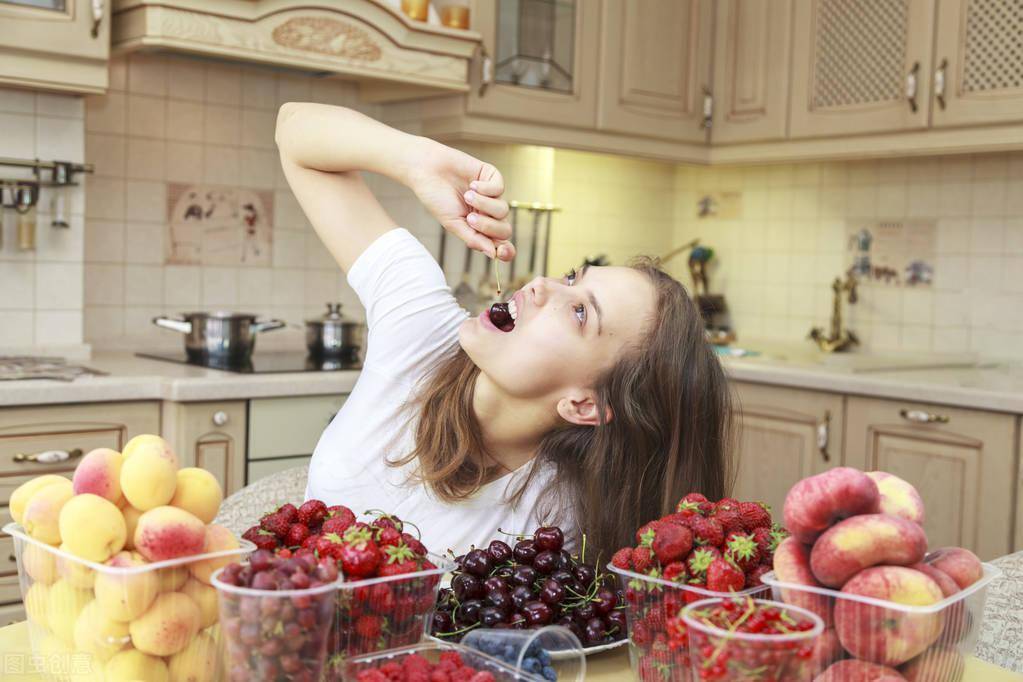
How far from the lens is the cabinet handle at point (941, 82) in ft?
10.0

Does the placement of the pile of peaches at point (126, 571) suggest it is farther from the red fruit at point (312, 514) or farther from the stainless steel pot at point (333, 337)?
the stainless steel pot at point (333, 337)

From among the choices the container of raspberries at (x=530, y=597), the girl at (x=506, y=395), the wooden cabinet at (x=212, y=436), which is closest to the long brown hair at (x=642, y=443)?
the girl at (x=506, y=395)

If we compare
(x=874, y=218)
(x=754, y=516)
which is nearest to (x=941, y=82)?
(x=874, y=218)

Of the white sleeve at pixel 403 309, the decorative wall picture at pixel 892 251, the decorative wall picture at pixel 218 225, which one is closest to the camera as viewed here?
the white sleeve at pixel 403 309

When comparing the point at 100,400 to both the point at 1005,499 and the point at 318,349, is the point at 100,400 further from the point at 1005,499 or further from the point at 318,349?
the point at 1005,499

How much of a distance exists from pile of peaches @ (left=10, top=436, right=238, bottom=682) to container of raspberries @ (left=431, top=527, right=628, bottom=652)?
0.24 metres

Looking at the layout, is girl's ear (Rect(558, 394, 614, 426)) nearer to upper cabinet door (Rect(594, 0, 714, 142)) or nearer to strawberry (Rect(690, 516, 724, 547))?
strawberry (Rect(690, 516, 724, 547))

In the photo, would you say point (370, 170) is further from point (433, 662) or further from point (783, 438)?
point (783, 438)

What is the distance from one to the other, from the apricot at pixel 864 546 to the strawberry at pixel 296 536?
0.43m

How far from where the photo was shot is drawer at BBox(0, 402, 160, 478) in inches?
93.6

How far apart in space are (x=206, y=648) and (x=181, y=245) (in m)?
2.60

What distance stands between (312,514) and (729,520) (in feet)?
1.22

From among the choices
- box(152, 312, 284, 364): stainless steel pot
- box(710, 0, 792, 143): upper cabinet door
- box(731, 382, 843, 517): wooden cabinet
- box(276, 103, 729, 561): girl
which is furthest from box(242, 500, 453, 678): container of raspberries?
box(710, 0, 792, 143): upper cabinet door

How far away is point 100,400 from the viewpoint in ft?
8.13
